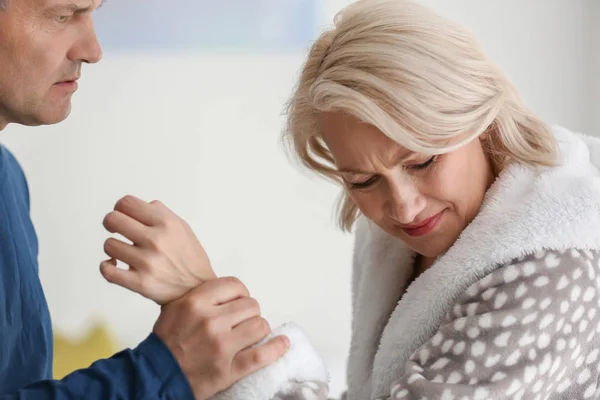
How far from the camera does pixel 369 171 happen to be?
41.4 inches

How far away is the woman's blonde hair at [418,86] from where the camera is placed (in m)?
1.00

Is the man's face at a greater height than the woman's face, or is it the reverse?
the man's face

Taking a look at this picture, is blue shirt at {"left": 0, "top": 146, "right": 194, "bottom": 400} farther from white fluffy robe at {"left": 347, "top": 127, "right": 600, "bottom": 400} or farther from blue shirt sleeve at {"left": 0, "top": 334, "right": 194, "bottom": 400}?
white fluffy robe at {"left": 347, "top": 127, "right": 600, "bottom": 400}

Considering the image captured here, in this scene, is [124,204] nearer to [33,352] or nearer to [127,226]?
[127,226]

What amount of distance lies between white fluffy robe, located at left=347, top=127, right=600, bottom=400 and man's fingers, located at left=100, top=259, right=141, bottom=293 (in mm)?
410

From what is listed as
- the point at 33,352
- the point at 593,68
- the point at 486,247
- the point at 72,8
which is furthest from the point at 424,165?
the point at 593,68

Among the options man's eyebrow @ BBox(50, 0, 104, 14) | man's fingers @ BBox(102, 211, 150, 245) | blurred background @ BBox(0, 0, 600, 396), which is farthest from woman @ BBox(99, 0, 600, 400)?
blurred background @ BBox(0, 0, 600, 396)

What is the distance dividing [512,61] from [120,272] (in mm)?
1631

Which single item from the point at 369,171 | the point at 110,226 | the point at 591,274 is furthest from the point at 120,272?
the point at 591,274

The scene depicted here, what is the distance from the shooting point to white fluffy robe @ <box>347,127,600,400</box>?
3.22ft

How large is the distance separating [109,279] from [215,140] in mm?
1251

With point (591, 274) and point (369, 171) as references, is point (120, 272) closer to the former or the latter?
point (369, 171)

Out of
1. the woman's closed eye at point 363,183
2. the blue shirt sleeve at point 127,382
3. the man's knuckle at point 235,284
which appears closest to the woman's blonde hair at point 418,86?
the woman's closed eye at point 363,183

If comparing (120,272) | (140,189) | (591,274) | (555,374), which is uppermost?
(140,189)
